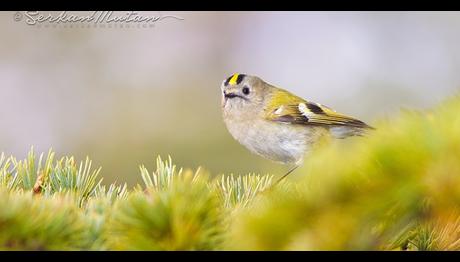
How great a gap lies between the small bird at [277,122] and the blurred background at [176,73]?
1045 millimetres

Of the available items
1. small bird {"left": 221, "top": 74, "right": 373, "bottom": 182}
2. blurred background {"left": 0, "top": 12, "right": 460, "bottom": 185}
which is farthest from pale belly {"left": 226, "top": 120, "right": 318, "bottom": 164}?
blurred background {"left": 0, "top": 12, "right": 460, "bottom": 185}

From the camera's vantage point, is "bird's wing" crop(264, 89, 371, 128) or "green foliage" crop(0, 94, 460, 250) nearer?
"green foliage" crop(0, 94, 460, 250)

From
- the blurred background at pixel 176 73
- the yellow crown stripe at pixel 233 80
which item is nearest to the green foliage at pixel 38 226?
the yellow crown stripe at pixel 233 80

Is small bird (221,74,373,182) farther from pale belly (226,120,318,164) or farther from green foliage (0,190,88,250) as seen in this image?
green foliage (0,190,88,250)

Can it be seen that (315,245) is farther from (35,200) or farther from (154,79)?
(154,79)

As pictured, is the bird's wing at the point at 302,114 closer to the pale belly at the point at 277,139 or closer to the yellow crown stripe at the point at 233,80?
the pale belly at the point at 277,139

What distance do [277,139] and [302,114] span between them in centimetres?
17

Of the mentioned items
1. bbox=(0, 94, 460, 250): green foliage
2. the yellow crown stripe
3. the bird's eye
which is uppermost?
the yellow crown stripe

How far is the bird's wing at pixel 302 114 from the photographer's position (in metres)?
2.24

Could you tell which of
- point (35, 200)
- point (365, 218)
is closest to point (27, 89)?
point (35, 200)

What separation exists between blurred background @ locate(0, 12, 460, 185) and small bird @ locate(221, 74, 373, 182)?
1.04 m

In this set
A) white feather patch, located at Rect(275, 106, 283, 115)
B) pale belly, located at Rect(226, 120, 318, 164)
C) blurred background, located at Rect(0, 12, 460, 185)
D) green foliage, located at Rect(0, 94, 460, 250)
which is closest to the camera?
green foliage, located at Rect(0, 94, 460, 250)

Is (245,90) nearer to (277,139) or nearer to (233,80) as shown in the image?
(233,80)

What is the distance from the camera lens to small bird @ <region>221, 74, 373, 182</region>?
218cm
